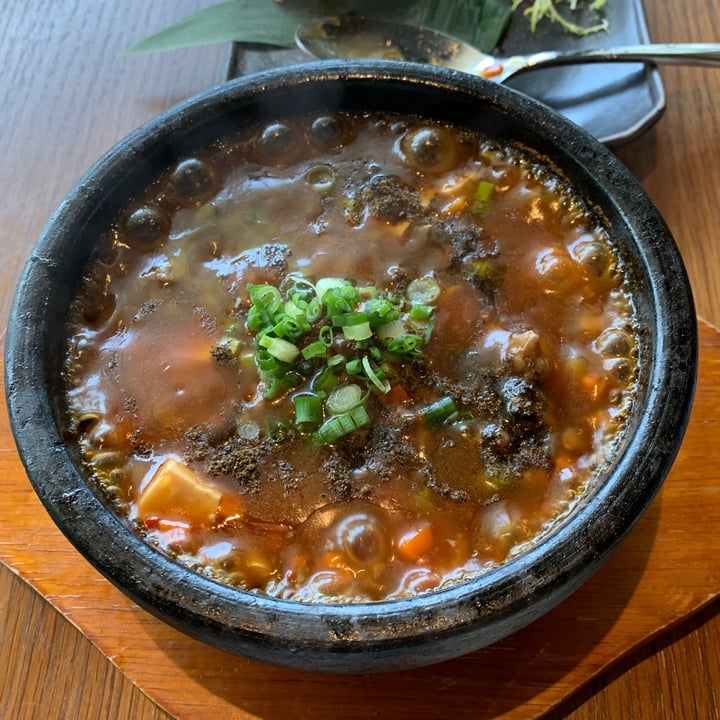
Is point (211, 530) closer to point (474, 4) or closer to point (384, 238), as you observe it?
point (384, 238)

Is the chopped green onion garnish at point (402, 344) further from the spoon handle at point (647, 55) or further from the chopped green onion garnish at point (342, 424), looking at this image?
the spoon handle at point (647, 55)

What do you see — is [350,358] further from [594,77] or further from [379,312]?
[594,77]

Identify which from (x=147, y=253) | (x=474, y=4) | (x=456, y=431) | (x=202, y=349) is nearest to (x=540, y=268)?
(x=456, y=431)

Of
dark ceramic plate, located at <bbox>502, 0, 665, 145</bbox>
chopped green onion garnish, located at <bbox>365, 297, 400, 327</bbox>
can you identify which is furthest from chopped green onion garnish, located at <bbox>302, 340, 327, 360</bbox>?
dark ceramic plate, located at <bbox>502, 0, 665, 145</bbox>

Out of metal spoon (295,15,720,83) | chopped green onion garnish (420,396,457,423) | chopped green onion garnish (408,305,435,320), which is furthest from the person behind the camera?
metal spoon (295,15,720,83)

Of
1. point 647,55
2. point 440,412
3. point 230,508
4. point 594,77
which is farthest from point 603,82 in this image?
point 230,508

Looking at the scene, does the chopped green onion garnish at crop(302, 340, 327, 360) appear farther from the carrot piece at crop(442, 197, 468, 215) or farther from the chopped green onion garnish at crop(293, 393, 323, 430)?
the carrot piece at crop(442, 197, 468, 215)

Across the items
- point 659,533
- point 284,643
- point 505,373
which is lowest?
point 284,643
